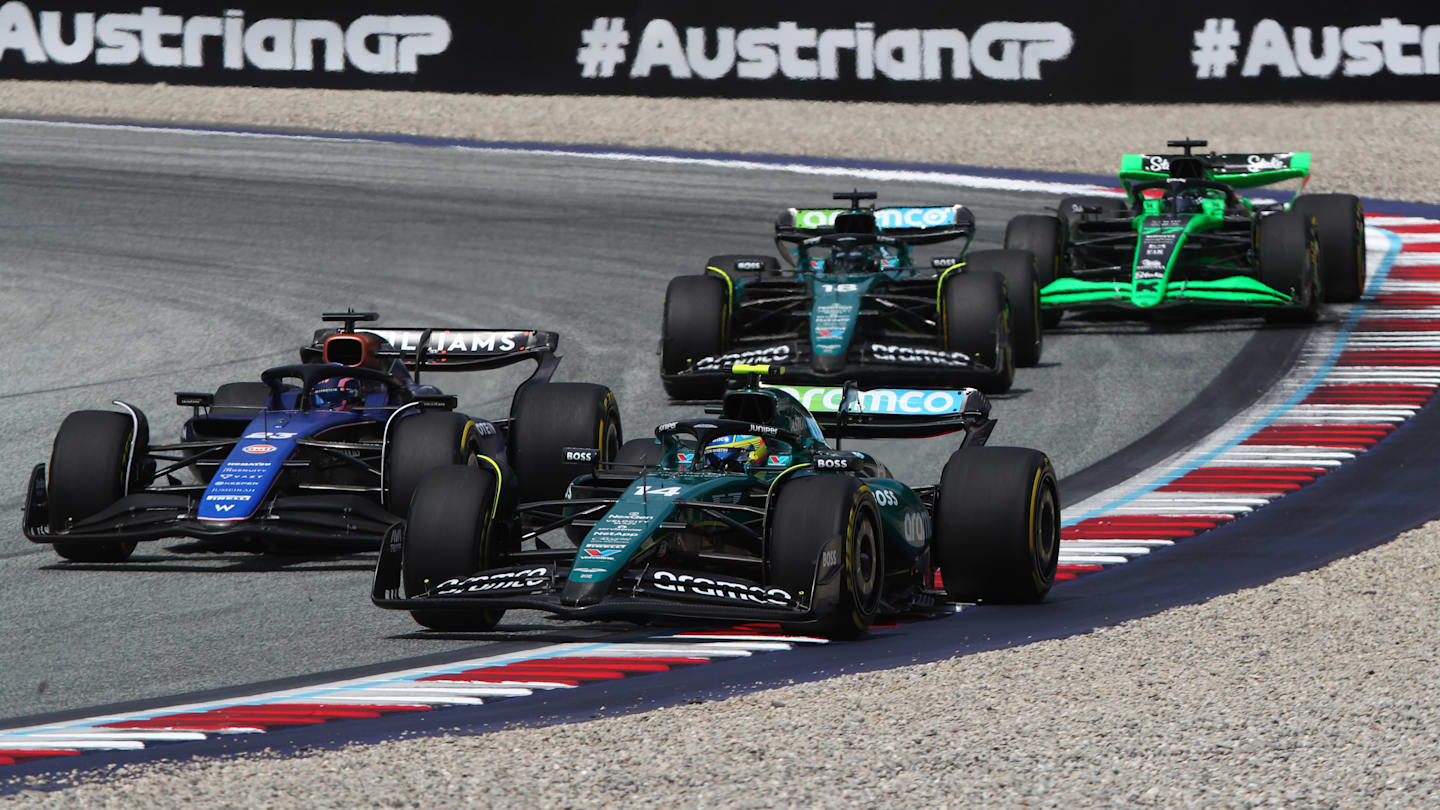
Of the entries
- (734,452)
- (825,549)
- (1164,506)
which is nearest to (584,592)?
(825,549)

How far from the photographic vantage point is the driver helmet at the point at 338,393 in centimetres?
1362

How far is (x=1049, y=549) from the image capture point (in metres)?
11.3

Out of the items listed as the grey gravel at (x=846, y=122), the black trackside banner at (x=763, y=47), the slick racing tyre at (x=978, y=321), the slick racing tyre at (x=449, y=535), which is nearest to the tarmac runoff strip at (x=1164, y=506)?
the slick racing tyre at (x=449, y=535)

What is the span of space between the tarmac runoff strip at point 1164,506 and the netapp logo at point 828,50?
21.3 feet

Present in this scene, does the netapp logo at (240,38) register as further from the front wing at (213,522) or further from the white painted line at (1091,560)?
the white painted line at (1091,560)

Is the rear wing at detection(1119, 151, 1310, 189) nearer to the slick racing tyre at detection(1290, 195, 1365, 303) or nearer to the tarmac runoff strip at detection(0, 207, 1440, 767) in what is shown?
the slick racing tyre at detection(1290, 195, 1365, 303)

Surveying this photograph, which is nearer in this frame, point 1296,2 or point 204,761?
point 204,761

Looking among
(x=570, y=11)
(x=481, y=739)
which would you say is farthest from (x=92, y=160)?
(x=481, y=739)

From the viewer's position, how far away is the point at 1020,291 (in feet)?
61.2

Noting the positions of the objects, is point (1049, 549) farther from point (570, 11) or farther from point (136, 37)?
point (136, 37)

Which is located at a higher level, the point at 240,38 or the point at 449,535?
the point at 240,38

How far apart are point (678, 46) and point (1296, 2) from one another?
8853 millimetres

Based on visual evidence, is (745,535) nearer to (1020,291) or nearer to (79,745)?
(79,745)

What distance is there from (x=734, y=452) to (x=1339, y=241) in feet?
39.5
